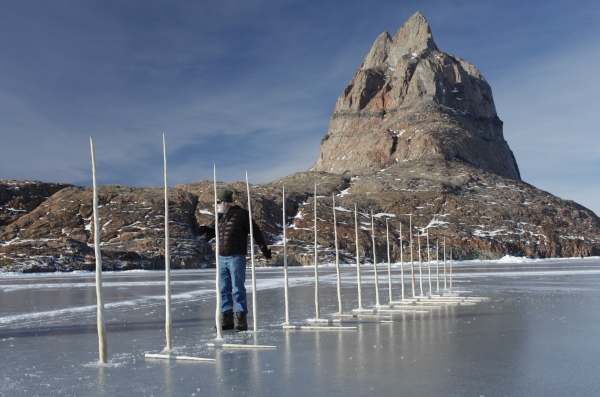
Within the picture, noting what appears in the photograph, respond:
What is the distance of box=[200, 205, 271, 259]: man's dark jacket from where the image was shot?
416 inches

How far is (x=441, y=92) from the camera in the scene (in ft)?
590

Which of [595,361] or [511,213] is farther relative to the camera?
[511,213]

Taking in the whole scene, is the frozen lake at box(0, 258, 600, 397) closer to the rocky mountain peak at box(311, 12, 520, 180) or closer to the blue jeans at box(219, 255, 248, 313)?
the blue jeans at box(219, 255, 248, 313)

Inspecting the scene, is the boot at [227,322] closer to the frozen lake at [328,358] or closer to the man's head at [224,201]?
the frozen lake at [328,358]

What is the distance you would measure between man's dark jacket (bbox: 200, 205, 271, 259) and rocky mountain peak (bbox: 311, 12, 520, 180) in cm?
14402

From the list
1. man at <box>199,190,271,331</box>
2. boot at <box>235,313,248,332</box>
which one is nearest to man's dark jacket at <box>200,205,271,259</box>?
man at <box>199,190,271,331</box>

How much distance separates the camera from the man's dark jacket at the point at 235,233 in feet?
34.7

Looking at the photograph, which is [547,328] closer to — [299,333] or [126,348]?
[299,333]

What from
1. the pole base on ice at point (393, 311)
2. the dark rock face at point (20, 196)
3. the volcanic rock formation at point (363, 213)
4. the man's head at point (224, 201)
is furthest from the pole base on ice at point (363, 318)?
the dark rock face at point (20, 196)

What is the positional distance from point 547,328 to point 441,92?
581 feet

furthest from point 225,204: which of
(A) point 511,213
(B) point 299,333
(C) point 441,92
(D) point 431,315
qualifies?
(C) point 441,92

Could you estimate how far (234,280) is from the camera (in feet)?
34.6

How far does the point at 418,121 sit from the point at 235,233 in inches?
6429

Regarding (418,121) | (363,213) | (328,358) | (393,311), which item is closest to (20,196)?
(363,213)
